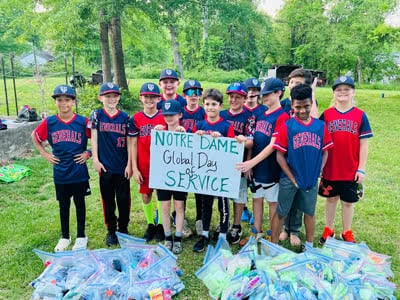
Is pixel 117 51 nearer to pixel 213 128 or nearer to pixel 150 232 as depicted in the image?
pixel 150 232

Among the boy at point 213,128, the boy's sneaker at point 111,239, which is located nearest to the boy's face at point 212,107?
the boy at point 213,128

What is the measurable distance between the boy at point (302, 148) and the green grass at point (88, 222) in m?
1.30

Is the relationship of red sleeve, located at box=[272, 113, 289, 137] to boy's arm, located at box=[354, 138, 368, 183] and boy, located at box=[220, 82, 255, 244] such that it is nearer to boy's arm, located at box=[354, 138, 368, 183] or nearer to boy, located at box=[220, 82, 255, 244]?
boy, located at box=[220, 82, 255, 244]

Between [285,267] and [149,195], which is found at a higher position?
[149,195]

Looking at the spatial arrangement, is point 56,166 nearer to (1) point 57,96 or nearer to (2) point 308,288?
(1) point 57,96

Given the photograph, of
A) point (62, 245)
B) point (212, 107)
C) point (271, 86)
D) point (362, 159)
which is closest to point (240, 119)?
point (212, 107)

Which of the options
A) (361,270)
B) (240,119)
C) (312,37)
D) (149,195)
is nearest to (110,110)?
(149,195)

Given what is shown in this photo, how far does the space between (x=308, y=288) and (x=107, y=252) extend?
2030mm

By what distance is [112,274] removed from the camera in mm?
3369

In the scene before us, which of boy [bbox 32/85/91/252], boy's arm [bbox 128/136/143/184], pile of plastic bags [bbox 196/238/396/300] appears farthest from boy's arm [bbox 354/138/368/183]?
boy [bbox 32/85/91/252]

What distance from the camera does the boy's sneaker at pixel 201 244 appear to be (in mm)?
4074

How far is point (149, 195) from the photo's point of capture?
437cm

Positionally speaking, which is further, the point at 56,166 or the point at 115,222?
the point at 115,222

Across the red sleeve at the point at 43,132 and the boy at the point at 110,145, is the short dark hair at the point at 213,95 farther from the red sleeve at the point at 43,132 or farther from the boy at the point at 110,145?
the red sleeve at the point at 43,132
